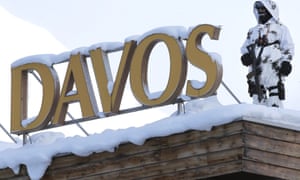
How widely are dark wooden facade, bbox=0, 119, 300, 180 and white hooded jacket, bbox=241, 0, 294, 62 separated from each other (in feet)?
6.47

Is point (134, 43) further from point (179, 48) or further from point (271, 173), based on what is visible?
point (271, 173)

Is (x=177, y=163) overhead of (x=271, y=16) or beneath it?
beneath

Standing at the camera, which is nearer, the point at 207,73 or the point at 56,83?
the point at 207,73

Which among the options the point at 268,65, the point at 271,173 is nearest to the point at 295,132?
the point at 271,173

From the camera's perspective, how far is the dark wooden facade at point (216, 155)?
17.7 m

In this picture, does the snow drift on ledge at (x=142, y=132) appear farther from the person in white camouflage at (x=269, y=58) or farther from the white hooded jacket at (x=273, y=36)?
the white hooded jacket at (x=273, y=36)

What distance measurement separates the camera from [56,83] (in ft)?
69.2

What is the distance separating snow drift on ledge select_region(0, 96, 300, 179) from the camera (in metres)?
17.8

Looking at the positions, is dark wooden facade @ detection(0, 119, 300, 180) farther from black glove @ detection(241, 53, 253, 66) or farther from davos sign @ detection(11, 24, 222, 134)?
black glove @ detection(241, 53, 253, 66)

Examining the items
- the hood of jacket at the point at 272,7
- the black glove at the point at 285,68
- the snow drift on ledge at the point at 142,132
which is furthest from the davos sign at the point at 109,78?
the hood of jacket at the point at 272,7

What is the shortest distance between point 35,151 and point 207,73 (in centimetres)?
296

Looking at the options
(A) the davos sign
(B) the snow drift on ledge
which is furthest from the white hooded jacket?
(B) the snow drift on ledge

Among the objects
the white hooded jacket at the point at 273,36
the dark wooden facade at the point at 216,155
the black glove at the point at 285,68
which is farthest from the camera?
the white hooded jacket at the point at 273,36

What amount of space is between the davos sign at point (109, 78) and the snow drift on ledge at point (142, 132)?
13.2 inches
